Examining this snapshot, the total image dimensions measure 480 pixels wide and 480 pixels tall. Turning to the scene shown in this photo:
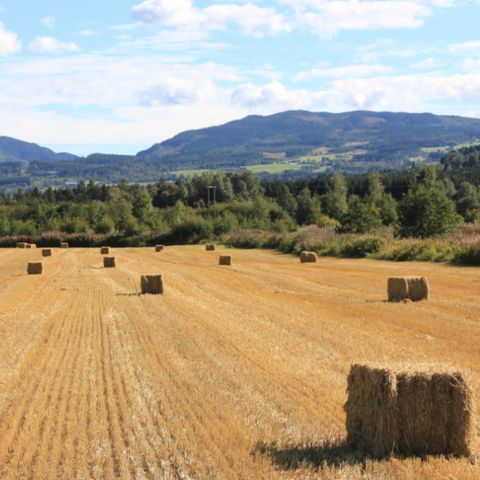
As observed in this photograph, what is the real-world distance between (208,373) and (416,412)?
581 centimetres

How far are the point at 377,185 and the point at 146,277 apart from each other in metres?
130

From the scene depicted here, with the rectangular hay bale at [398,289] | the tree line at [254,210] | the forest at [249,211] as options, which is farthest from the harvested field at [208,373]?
the tree line at [254,210]

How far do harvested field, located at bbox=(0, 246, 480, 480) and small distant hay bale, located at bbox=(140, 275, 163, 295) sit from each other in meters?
0.60

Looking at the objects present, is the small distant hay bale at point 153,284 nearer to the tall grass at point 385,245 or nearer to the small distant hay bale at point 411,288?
the small distant hay bale at point 411,288

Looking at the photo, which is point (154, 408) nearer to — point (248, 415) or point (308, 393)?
point (248, 415)

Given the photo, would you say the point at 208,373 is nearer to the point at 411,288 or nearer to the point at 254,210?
the point at 411,288

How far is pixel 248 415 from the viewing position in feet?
36.1

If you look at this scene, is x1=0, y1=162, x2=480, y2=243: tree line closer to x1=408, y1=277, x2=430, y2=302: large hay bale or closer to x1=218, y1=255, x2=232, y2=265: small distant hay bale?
x1=218, y1=255, x2=232, y2=265: small distant hay bale

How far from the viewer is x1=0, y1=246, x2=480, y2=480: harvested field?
9.07 metres

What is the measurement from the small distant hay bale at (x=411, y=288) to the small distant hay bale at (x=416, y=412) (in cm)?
1551

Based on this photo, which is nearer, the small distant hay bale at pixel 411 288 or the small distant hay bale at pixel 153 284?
the small distant hay bale at pixel 411 288

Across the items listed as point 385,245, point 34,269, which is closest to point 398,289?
point 385,245

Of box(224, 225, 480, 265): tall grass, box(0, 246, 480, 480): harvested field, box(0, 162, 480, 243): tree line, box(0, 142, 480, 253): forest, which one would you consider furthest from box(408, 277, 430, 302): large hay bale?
box(0, 162, 480, 243): tree line

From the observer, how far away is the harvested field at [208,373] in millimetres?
9070
